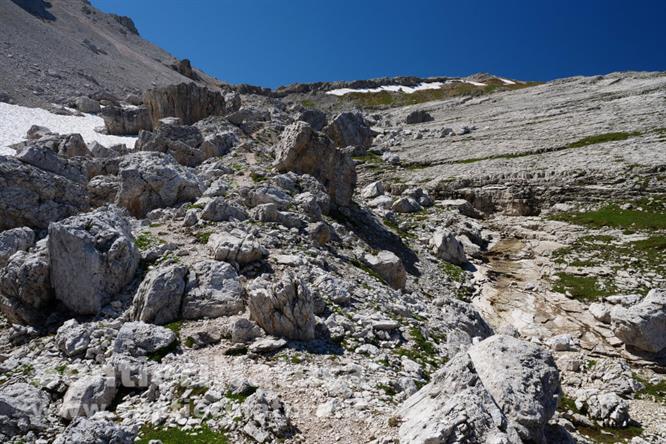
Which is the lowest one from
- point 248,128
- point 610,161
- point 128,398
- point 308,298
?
point 128,398

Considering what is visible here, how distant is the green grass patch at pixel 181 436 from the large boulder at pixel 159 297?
18.2 feet

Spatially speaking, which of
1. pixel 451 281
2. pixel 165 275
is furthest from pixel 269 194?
pixel 451 281

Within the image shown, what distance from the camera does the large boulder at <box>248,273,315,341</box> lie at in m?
15.7

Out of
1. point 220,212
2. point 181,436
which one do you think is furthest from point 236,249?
point 181,436

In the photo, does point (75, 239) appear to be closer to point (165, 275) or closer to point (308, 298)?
point (165, 275)

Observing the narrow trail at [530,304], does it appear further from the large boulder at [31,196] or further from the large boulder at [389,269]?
the large boulder at [31,196]

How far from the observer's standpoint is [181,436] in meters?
11.0

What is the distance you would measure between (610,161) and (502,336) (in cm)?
5294

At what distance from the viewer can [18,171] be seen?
2238 centimetres

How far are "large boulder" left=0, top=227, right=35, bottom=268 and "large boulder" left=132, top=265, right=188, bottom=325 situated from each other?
735 cm

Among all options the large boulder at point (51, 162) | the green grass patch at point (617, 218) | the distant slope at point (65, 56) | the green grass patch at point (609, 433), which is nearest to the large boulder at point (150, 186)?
the large boulder at point (51, 162)

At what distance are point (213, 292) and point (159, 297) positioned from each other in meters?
2.09

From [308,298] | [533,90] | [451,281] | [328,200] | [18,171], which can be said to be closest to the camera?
[308,298]

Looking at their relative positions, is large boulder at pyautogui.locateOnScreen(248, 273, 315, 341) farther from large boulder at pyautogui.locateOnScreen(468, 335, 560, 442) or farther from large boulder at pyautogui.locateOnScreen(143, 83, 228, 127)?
large boulder at pyautogui.locateOnScreen(143, 83, 228, 127)
